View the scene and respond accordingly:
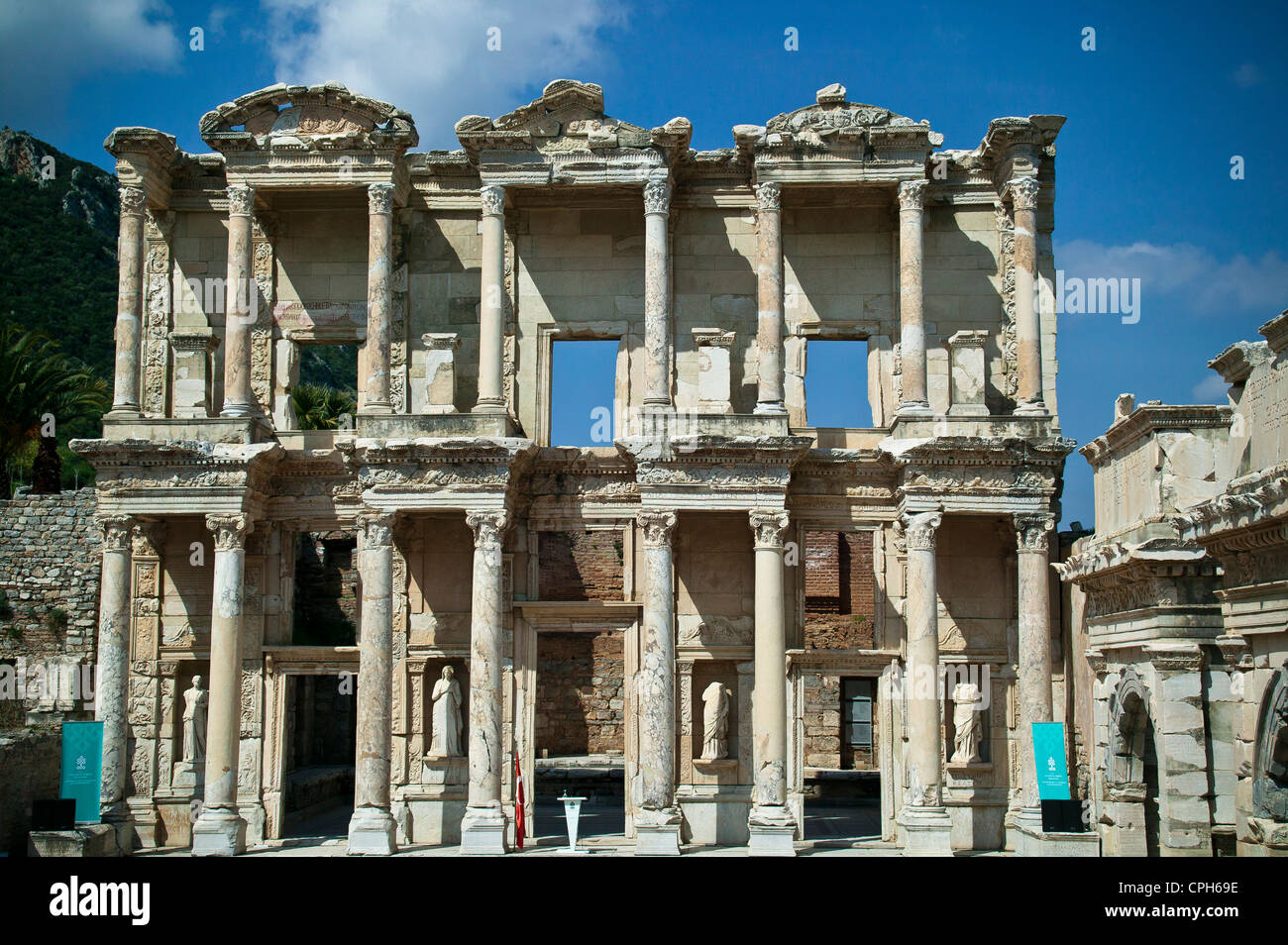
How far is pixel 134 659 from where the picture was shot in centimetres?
2270

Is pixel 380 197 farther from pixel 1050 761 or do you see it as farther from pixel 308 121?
pixel 1050 761

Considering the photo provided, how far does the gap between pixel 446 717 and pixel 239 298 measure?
7.24 m

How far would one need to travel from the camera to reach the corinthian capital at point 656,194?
21812 mm

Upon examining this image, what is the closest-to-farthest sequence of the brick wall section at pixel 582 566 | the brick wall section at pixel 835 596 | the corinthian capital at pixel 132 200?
the corinthian capital at pixel 132 200 → the brick wall section at pixel 835 596 → the brick wall section at pixel 582 566

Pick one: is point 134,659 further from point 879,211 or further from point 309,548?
point 879,211

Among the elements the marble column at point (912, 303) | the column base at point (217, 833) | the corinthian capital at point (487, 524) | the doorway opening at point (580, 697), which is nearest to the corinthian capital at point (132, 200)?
the corinthian capital at point (487, 524)

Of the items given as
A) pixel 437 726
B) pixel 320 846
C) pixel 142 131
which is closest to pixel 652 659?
pixel 437 726

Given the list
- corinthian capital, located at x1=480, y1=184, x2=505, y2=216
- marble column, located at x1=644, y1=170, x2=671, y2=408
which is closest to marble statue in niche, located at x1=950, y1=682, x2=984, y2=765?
marble column, located at x1=644, y1=170, x2=671, y2=408

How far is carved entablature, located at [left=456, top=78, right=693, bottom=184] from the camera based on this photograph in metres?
22.0

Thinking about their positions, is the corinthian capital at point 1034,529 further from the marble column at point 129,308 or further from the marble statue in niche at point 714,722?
the marble column at point 129,308

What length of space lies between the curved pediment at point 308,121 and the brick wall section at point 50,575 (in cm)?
777

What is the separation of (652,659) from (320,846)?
5.90 meters

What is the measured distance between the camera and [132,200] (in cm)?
2250

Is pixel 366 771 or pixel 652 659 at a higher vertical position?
pixel 652 659
